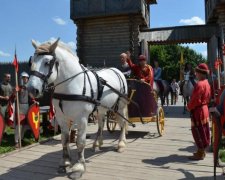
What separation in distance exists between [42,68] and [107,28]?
15966mm

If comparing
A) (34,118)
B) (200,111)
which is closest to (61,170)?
(200,111)

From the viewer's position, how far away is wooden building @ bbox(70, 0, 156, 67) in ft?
63.9

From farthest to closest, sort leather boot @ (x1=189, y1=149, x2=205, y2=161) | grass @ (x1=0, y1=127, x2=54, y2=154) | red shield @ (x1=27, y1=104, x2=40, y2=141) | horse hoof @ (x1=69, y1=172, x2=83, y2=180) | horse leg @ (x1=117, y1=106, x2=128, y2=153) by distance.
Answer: grass @ (x1=0, y1=127, x2=54, y2=154)
red shield @ (x1=27, y1=104, x2=40, y2=141)
horse leg @ (x1=117, y1=106, x2=128, y2=153)
leather boot @ (x1=189, y1=149, x2=205, y2=161)
horse hoof @ (x1=69, y1=172, x2=83, y2=180)

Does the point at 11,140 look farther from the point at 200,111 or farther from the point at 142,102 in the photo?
the point at 200,111

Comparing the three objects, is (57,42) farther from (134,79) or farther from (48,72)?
(134,79)

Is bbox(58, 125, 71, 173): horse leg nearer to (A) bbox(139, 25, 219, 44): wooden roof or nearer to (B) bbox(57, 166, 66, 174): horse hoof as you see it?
(B) bbox(57, 166, 66, 174): horse hoof

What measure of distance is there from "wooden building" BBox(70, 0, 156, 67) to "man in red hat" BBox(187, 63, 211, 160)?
1291cm

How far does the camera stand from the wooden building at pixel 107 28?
19.5 metres

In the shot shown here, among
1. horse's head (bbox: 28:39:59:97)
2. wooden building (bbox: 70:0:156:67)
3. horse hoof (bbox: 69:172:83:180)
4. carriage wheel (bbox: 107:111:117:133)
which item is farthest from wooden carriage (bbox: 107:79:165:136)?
wooden building (bbox: 70:0:156:67)

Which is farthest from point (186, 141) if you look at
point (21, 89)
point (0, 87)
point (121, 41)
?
point (121, 41)

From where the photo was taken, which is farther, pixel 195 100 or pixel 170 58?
pixel 170 58

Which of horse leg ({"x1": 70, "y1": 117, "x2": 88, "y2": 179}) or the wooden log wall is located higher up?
the wooden log wall

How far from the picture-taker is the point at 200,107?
6055 mm

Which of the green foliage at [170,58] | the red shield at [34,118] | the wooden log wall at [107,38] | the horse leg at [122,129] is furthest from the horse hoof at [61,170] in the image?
the green foliage at [170,58]
